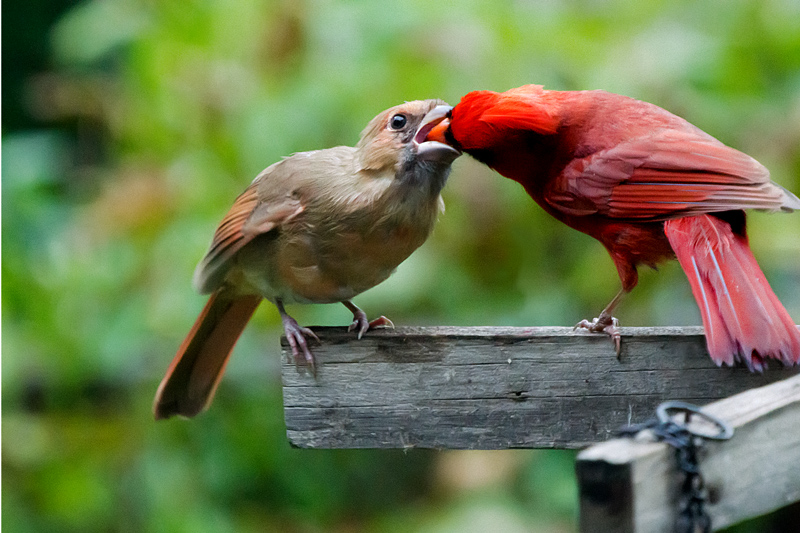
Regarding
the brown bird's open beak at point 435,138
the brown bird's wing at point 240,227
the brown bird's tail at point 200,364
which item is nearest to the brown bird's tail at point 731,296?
the brown bird's open beak at point 435,138

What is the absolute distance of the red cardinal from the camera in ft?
6.75

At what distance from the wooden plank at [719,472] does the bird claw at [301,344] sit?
1090 millimetres

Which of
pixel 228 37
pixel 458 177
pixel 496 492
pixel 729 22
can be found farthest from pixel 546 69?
pixel 496 492

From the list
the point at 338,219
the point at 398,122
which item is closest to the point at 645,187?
the point at 398,122

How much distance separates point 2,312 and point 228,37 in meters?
1.45

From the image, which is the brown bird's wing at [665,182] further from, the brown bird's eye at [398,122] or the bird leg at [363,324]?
the bird leg at [363,324]

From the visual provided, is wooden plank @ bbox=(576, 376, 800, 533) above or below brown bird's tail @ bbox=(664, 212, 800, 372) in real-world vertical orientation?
below

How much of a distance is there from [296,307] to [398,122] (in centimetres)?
126

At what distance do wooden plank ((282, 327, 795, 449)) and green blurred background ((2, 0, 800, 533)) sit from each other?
1.02 metres

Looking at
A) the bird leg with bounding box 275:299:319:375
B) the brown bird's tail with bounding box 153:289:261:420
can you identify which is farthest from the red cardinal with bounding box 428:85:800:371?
the brown bird's tail with bounding box 153:289:261:420

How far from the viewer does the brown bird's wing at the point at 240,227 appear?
2.66 meters

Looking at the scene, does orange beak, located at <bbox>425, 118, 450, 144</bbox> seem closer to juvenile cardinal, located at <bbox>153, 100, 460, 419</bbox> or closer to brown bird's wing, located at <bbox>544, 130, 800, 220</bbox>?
juvenile cardinal, located at <bbox>153, 100, 460, 419</bbox>

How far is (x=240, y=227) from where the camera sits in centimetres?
277

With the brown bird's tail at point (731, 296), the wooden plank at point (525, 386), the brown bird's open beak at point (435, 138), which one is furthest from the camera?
the brown bird's open beak at point (435, 138)
